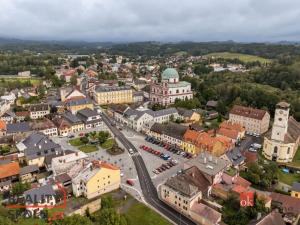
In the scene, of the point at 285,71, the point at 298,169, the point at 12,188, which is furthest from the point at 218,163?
the point at 285,71

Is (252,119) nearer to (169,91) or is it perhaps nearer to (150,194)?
(169,91)

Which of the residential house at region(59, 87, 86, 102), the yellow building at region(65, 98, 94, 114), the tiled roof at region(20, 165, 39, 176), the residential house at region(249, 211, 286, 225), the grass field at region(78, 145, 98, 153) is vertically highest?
the residential house at region(59, 87, 86, 102)

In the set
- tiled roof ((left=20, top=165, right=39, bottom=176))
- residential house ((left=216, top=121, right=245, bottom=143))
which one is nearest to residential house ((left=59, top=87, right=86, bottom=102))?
tiled roof ((left=20, top=165, right=39, bottom=176))

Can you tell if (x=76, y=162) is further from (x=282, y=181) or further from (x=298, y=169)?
(x=298, y=169)

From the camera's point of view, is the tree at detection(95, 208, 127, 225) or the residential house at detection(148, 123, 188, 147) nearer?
the tree at detection(95, 208, 127, 225)

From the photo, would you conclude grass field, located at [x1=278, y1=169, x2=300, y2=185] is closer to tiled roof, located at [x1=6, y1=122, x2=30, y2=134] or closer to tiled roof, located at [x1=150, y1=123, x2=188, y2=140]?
tiled roof, located at [x1=150, y1=123, x2=188, y2=140]

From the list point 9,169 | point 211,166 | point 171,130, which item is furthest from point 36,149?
point 211,166

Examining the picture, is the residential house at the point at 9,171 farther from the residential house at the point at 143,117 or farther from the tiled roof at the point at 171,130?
the residential house at the point at 143,117
